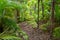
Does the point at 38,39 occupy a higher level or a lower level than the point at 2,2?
lower

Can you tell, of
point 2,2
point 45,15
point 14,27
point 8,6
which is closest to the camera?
point 14,27

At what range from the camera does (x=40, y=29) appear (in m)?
8.55

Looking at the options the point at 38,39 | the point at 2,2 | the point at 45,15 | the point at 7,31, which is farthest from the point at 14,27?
the point at 45,15

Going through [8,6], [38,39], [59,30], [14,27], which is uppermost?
[8,6]

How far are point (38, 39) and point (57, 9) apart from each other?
164 centimetres

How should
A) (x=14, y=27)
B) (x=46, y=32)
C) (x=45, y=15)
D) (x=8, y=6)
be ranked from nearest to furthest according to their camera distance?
(x=14, y=27) → (x=8, y=6) → (x=46, y=32) → (x=45, y=15)

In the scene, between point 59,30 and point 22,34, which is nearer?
point 22,34

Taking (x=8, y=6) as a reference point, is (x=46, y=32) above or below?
below

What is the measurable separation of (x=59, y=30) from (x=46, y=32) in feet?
5.45

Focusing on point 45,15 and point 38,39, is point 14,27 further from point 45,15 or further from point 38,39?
point 45,15

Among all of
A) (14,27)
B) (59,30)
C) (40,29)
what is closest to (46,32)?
(40,29)

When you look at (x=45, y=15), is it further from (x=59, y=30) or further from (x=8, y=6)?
(x=8, y=6)

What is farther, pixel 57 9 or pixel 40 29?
pixel 40 29

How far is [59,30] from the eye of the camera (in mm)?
6473
